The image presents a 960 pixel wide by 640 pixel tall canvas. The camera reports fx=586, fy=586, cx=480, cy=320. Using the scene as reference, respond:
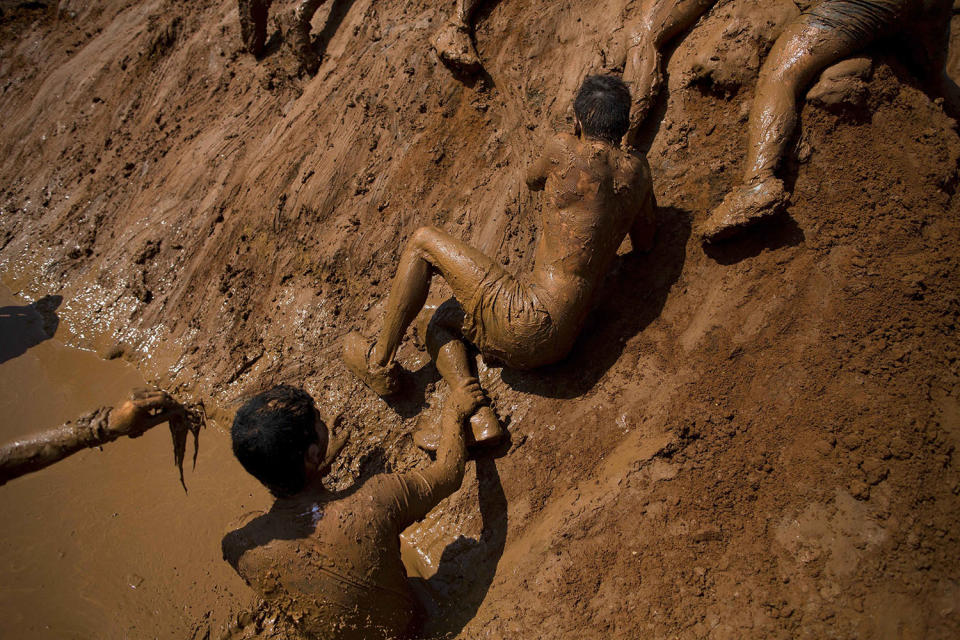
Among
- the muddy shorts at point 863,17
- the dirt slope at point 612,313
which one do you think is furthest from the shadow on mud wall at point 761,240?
the muddy shorts at point 863,17

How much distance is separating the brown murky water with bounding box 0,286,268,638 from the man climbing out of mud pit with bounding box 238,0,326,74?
3.04 meters

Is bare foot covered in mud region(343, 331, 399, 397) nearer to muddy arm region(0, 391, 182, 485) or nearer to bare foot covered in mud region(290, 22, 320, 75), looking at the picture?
muddy arm region(0, 391, 182, 485)

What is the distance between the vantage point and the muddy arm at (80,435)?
1969 mm

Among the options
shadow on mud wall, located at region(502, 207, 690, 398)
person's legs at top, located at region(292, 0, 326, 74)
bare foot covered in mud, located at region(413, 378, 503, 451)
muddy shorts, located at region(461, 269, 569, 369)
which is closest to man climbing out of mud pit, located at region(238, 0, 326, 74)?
person's legs at top, located at region(292, 0, 326, 74)

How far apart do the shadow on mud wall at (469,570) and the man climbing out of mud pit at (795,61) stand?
1.59 meters

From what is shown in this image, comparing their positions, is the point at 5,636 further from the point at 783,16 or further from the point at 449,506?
the point at 783,16

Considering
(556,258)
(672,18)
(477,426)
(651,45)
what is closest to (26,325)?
(477,426)

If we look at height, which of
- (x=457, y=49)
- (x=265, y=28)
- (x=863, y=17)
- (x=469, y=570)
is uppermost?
(x=265, y=28)

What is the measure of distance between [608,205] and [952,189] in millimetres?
1656

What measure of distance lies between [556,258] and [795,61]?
1489mm

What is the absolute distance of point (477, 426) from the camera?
276 centimetres

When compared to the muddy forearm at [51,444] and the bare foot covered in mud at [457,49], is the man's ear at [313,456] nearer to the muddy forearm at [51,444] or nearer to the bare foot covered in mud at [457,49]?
the muddy forearm at [51,444]

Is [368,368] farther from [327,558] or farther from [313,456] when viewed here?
[327,558]

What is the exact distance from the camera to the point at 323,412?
3506mm
